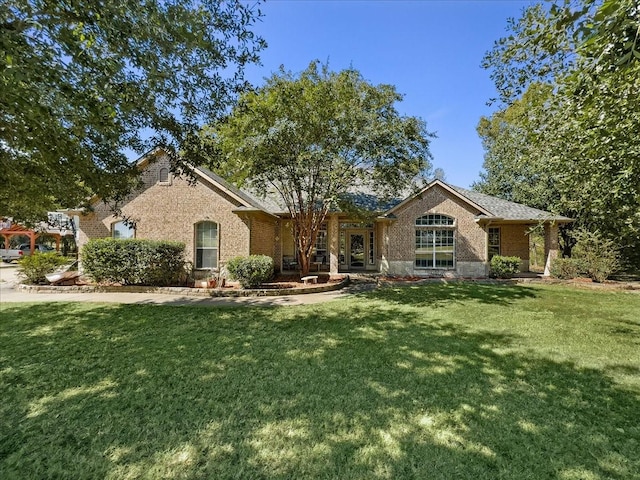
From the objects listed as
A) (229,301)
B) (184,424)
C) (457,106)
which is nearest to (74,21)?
(184,424)

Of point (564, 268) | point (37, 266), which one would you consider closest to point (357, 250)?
point (564, 268)

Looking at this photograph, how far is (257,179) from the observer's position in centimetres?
1353

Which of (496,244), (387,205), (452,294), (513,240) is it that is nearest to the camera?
(452,294)

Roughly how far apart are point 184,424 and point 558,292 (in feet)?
49.2

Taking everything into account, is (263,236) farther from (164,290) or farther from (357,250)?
(357,250)

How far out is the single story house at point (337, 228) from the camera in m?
15.3

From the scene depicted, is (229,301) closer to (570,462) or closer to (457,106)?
(570,462)

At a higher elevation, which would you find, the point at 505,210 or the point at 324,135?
the point at 324,135

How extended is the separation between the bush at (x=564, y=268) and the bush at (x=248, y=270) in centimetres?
1492

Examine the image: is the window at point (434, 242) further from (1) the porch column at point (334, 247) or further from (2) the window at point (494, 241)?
(1) the porch column at point (334, 247)

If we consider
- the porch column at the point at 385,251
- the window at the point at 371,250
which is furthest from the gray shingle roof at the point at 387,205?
the window at the point at 371,250

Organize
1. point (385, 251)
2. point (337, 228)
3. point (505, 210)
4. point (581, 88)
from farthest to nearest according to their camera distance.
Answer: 1. point (505, 210)
2. point (385, 251)
3. point (337, 228)
4. point (581, 88)

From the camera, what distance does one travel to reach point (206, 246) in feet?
50.6

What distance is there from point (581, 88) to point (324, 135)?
923 centimetres
